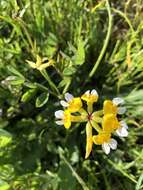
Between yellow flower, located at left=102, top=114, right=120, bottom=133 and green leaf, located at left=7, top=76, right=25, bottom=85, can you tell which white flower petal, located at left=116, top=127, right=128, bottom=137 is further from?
green leaf, located at left=7, top=76, right=25, bottom=85

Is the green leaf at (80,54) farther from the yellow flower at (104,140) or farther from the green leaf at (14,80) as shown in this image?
the yellow flower at (104,140)

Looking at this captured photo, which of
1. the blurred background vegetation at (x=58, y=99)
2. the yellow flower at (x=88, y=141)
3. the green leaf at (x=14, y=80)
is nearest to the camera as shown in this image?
the yellow flower at (x=88, y=141)

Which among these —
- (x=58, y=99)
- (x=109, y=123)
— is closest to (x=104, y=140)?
(x=109, y=123)

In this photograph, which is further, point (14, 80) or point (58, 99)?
point (58, 99)

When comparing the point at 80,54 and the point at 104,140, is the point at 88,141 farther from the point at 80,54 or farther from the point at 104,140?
the point at 80,54

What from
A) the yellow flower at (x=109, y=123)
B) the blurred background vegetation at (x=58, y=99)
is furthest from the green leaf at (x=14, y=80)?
the yellow flower at (x=109, y=123)

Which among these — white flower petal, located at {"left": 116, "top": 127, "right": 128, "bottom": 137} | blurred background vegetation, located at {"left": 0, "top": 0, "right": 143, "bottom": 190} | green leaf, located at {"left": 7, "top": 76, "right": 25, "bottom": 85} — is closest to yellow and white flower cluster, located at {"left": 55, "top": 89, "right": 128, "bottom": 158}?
white flower petal, located at {"left": 116, "top": 127, "right": 128, "bottom": 137}

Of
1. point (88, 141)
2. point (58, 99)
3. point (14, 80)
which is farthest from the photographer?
point (58, 99)

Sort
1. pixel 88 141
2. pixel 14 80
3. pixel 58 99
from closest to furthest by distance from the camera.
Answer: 1. pixel 88 141
2. pixel 14 80
3. pixel 58 99

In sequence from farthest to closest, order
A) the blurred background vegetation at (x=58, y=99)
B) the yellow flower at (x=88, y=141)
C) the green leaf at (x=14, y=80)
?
1. the blurred background vegetation at (x=58, y=99)
2. the green leaf at (x=14, y=80)
3. the yellow flower at (x=88, y=141)

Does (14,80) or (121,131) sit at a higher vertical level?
(14,80)
